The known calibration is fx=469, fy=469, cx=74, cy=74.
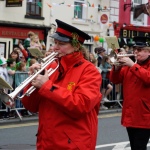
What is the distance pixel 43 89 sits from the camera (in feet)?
12.8

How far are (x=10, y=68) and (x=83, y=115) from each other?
8669mm

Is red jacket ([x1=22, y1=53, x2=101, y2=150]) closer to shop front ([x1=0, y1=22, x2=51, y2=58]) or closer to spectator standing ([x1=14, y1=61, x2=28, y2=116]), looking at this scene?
spectator standing ([x1=14, y1=61, x2=28, y2=116])

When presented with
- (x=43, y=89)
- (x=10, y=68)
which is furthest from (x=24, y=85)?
(x=10, y=68)

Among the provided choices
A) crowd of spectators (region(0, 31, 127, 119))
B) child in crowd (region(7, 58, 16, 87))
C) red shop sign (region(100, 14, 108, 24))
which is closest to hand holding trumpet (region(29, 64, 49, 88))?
crowd of spectators (region(0, 31, 127, 119))

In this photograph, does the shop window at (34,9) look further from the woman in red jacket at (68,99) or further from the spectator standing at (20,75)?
the woman in red jacket at (68,99)

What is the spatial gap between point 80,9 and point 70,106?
20.0 metres

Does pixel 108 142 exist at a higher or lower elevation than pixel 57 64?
lower

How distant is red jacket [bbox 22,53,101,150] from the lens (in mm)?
3916

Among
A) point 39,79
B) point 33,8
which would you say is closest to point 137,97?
point 39,79

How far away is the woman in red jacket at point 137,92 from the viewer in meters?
5.84

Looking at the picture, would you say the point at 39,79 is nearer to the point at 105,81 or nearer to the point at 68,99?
the point at 68,99

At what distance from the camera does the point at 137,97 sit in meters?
5.95

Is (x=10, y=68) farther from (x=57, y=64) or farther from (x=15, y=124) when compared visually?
(x=57, y=64)

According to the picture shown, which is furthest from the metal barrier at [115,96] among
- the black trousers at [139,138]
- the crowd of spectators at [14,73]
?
the black trousers at [139,138]
